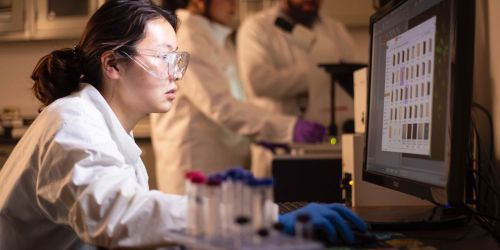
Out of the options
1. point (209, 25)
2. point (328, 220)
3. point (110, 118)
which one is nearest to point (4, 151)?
point (209, 25)

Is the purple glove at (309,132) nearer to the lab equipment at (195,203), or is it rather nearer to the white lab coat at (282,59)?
the white lab coat at (282,59)

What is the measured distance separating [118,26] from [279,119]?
1796mm

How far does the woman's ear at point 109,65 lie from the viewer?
1211mm

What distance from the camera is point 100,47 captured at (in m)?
1.22

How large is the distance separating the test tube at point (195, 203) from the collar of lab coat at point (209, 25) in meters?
2.38

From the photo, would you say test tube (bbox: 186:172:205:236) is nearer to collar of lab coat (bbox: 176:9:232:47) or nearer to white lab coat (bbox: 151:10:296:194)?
white lab coat (bbox: 151:10:296:194)

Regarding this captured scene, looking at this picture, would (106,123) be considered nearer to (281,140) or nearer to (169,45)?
(169,45)

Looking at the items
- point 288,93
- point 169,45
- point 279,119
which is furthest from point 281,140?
point 169,45

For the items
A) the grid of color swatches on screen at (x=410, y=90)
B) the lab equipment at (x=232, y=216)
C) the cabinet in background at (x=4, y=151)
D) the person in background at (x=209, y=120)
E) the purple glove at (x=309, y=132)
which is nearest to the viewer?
the lab equipment at (x=232, y=216)

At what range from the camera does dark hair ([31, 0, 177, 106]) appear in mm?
1216

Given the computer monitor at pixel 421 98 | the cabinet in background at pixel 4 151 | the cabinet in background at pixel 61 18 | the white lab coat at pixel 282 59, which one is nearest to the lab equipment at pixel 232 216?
the computer monitor at pixel 421 98

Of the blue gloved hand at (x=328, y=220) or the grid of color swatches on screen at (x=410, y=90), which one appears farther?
the grid of color swatches on screen at (x=410, y=90)

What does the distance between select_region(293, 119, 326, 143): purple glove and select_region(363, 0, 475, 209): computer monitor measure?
1.41 m

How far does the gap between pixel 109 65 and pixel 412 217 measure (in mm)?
592
